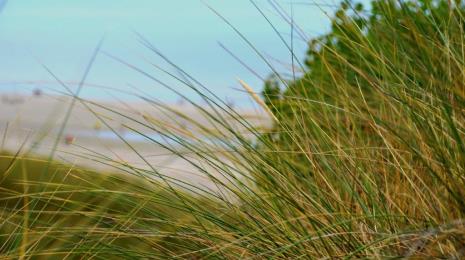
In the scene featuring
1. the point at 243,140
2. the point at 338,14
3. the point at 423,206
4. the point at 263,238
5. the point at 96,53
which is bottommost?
the point at 423,206

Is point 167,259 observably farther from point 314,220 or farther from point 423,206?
point 423,206

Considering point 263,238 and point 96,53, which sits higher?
point 96,53

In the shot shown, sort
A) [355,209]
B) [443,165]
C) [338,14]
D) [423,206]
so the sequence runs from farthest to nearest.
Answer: [338,14] < [355,209] < [423,206] < [443,165]

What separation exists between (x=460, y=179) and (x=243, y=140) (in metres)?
0.72

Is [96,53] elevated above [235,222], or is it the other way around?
[96,53]

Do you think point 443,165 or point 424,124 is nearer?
point 443,165

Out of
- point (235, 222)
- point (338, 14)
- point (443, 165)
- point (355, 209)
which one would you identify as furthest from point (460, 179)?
point (338, 14)

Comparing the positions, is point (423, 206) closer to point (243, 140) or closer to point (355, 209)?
point (355, 209)

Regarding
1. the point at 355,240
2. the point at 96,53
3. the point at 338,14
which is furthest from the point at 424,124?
the point at 96,53

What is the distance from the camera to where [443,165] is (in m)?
2.24

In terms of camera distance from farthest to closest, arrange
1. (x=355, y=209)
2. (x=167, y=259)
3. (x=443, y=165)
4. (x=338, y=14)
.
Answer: (x=338, y=14)
(x=355, y=209)
(x=167, y=259)
(x=443, y=165)

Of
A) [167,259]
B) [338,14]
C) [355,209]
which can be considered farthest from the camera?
[338,14]

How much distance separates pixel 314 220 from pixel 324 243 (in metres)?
0.14

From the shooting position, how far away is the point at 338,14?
3328 mm
